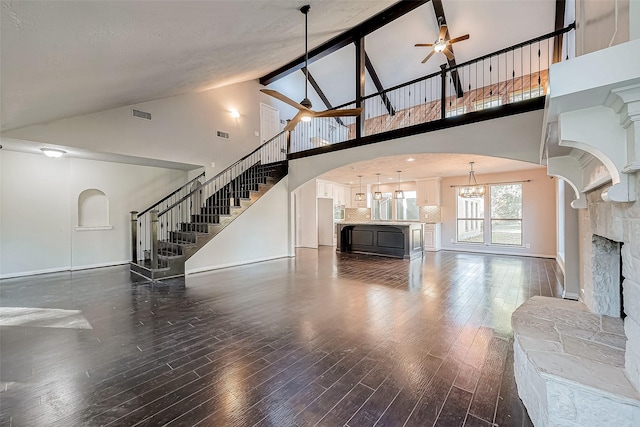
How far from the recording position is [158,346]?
2.45m

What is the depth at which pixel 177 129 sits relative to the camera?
6.24 meters

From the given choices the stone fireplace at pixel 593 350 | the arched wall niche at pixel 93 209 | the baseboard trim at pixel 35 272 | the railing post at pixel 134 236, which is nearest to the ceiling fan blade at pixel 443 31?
the stone fireplace at pixel 593 350

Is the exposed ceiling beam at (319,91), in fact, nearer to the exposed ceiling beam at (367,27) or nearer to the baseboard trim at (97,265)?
the exposed ceiling beam at (367,27)

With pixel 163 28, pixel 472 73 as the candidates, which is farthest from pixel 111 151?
pixel 472 73

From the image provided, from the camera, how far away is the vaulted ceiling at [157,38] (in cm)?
204

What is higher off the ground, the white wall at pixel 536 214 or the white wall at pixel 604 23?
the white wall at pixel 604 23

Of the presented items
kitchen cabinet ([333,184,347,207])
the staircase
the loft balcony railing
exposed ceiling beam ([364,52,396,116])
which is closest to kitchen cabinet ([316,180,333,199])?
kitchen cabinet ([333,184,347,207])

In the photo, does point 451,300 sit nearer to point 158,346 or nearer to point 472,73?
point 158,346

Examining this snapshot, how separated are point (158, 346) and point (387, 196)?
30.2ft

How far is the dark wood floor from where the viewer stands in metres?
1.62

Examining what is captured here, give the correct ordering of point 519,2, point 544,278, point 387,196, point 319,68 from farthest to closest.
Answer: point 387,196 < point 319,68 < point 519,2 < point 544,278

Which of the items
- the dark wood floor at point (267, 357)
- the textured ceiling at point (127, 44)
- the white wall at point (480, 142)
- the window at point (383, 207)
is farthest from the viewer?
the window at point (383, 207)

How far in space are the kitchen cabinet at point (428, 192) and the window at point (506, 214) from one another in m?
1.58

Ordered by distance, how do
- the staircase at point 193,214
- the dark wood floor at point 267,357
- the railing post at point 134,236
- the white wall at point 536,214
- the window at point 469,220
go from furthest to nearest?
the window at point 469,220 < the white wall at point 536,214 < the railing post at point 134,236 < the staircase at point 193,214 < the dark wood floor at point 267,357
